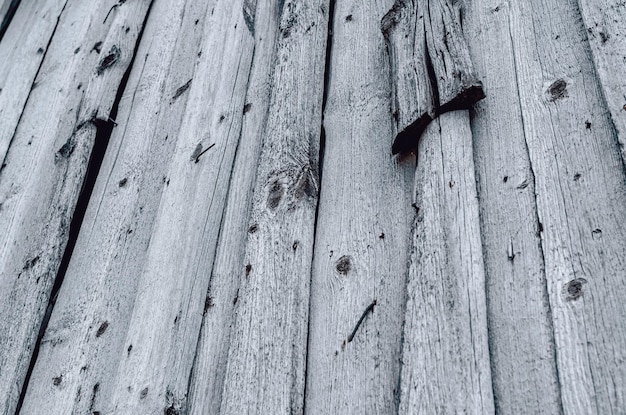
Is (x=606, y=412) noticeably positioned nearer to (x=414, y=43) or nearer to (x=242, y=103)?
(x=414, y=43)

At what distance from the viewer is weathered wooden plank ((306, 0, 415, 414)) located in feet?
4.76

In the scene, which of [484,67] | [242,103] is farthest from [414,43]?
[242,103]

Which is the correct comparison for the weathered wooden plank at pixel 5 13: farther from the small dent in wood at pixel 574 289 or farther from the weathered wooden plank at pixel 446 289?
the small dent in wood at pixel 574 289

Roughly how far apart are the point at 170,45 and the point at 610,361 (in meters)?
2.18

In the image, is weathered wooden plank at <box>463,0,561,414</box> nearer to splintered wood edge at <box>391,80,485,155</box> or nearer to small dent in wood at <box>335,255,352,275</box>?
splintered wood edge at <box>391,80,485,155</box>

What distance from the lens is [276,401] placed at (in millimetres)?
1417

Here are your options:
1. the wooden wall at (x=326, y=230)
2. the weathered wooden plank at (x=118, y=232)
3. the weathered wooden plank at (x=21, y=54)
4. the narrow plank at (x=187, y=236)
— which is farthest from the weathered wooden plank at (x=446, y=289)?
the weathered wooden plank at (x=21, y=54)

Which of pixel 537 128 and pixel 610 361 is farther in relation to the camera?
pixel 537 128

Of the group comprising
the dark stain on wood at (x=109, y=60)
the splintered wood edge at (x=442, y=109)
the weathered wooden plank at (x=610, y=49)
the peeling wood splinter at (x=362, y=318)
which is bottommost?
the peeling wood splinter at (x=362, y=318)

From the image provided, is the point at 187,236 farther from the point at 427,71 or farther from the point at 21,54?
the point at 21,54

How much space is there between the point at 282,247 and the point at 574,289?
720mm

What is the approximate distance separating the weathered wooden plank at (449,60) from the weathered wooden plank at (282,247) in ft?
1.36

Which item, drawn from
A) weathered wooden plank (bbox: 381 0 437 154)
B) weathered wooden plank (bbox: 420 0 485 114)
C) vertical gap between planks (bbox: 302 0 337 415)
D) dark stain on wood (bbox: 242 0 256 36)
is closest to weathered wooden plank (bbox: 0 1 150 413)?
dark stain on wood (bbox: 242 0 256 36)

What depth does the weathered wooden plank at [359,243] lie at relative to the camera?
4.76ft
